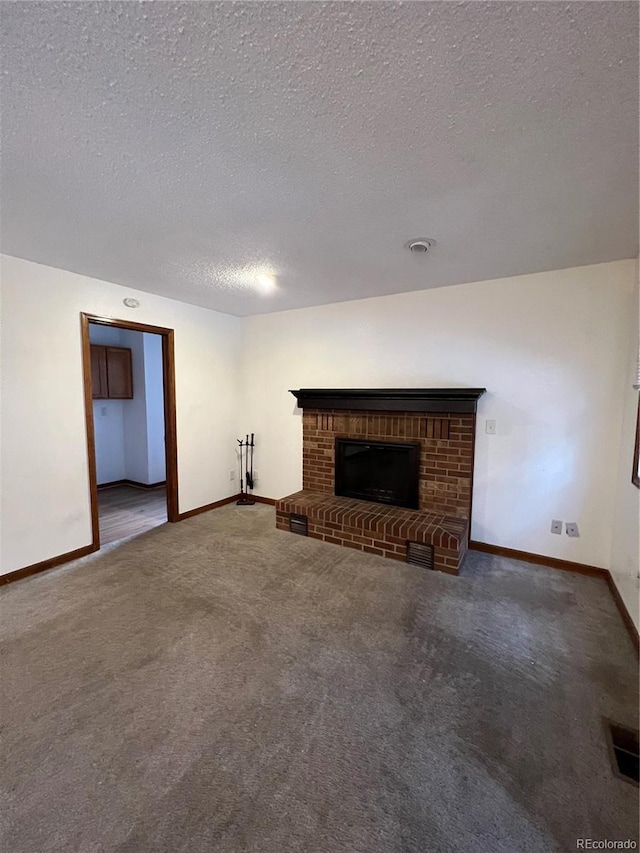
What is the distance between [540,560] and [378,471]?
159 centimetres

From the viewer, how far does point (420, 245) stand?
2338 mm

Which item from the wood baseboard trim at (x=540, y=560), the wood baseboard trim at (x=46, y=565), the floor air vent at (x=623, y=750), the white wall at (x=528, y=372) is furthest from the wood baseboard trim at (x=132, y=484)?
the floor air vent at (x=623, y=750)

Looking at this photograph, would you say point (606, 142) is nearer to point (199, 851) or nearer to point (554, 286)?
point (554, 286)

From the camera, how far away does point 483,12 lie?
918 millimetres

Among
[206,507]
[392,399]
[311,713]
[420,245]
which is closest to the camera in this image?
[311,713]

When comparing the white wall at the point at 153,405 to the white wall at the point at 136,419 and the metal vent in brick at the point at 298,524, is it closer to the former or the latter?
the white wall at the point at 136,419

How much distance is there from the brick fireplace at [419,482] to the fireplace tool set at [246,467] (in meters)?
1.07

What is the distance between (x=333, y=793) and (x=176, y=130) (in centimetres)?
255

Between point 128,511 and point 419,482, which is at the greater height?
point 419,482

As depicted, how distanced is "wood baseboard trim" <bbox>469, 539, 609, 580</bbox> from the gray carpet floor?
14 centimetres

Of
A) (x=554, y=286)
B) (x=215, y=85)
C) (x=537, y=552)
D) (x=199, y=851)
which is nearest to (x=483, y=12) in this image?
(x=215, y=85)

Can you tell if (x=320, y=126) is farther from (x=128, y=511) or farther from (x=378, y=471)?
(x=128, y=511)

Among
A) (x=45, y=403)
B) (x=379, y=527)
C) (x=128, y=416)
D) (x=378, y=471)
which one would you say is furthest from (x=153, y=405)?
(x=379, y=527)

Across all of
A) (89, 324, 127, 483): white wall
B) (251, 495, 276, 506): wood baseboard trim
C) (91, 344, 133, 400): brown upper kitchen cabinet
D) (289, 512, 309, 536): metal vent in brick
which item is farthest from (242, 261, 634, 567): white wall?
(89, 324, 127, 483): white wall
